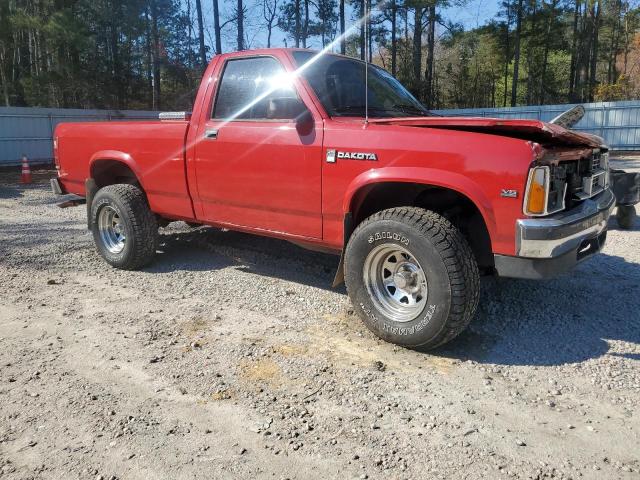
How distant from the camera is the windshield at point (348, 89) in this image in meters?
4.36

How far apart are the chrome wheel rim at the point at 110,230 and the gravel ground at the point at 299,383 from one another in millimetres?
592

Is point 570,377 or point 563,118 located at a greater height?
point 563,118

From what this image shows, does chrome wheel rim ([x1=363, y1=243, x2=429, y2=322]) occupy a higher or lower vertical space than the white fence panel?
lower

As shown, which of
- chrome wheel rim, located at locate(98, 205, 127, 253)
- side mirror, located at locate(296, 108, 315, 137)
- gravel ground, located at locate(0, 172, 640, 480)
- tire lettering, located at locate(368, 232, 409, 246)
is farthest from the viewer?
chrome wheel rim, located at locate(98, 205, 127, 253)

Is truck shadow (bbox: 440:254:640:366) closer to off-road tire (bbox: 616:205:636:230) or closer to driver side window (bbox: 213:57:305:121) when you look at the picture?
off-road tire (bbox: 616:205:636:230)

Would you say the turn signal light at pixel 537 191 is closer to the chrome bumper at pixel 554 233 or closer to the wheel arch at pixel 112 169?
the chrome bumper at pixel 554 233

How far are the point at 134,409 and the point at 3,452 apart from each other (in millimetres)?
643

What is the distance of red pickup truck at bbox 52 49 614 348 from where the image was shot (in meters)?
3.32

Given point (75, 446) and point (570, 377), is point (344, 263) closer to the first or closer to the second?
point (570, 377)

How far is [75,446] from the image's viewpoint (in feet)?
8.87

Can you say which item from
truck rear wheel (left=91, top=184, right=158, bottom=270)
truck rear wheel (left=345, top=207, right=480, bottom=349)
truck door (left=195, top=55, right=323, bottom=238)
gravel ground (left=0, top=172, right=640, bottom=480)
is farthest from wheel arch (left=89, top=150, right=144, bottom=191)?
truck rear wheel (left=345, top=207, right=480, bottom=349)

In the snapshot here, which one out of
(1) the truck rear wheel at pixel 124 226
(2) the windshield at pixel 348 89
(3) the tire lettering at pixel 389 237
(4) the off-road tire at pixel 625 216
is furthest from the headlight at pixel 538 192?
(4) the off-road tire at pixel 625 216

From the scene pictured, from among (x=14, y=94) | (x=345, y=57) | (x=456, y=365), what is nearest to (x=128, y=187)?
(x=345, y=57)

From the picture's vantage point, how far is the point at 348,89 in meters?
4.56
